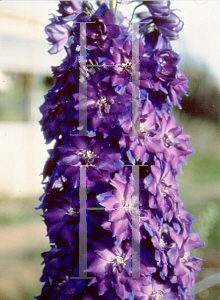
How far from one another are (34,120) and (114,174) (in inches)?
12.9

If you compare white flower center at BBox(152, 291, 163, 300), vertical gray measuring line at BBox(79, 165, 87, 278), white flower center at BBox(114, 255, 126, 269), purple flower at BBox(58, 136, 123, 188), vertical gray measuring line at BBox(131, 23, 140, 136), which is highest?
vertical gray measuring line at BBox(131, 23, 140, 136)

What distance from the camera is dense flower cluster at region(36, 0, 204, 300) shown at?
1.56ft

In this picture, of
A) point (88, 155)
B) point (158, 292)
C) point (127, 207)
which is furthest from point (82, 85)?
point (158, 292)

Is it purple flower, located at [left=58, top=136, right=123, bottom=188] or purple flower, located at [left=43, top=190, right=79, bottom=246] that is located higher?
purple flower, located at [left=58, top=136, right=123, bottom=188]

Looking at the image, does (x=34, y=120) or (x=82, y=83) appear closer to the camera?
(x=82, y=83)

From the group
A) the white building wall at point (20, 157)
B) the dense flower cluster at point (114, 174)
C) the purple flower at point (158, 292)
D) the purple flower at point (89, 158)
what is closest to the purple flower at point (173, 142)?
the dense flower cluster at point (114, 174)

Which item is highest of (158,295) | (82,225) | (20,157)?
(20,157)

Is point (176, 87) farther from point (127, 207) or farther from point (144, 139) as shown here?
point (127, 207)

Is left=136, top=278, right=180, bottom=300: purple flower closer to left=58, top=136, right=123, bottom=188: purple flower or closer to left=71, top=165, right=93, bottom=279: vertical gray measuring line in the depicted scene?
left=71, top=165, right=93, bottom=279: vertical gray measuring line

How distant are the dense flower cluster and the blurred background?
0.68 ft

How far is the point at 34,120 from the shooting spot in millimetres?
725

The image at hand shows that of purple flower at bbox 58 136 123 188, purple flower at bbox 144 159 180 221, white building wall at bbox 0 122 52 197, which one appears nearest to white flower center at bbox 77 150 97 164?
purple flower at bbox 58 136 123 188

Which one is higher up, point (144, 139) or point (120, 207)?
point (144, 139)

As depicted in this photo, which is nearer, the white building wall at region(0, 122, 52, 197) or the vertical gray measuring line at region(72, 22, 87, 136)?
the vertical gray measuring line at region(72, 22, 87, 136)
